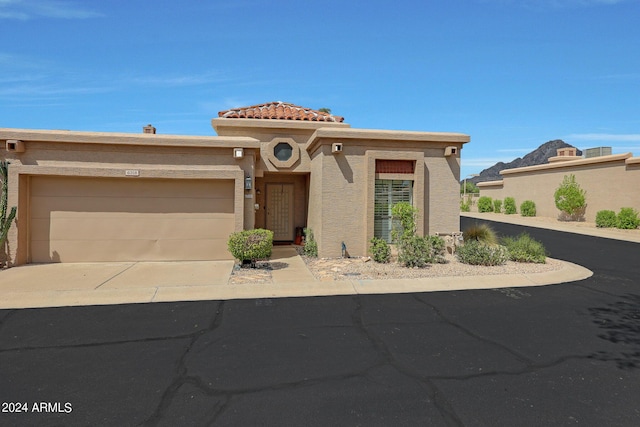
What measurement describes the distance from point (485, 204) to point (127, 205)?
33.1 m

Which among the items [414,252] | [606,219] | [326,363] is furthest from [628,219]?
[326,363]

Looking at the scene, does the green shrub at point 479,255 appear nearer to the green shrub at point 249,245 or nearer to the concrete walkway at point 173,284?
the concrete walkway at point 173,284

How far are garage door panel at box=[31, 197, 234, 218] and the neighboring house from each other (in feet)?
0.10

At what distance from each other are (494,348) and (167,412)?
4257mm

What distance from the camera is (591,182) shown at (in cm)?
2267

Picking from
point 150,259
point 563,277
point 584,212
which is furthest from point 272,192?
point 584,212

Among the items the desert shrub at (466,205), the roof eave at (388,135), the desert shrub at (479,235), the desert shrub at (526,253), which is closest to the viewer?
the desert shrub at (526,253)

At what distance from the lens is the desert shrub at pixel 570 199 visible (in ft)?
75.6

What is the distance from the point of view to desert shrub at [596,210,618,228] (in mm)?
19953

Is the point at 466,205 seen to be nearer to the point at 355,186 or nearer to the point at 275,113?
the point at 275,113

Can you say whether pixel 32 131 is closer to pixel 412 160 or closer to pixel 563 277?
pixel 412 160

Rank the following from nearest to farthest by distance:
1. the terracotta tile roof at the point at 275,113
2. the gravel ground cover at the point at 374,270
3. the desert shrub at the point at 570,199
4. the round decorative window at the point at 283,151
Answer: the gravel ground cover at the point at 374,270 < the round decorative window at the point at 283,151 < the terracotta tile roof at the point at 275,113 < the desert shrub at the point at 570,199

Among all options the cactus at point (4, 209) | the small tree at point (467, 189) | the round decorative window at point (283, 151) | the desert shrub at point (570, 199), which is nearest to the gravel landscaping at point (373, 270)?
the round decorative window at point (283, 151)

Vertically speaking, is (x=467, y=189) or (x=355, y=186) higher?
(x=467, y=189)
